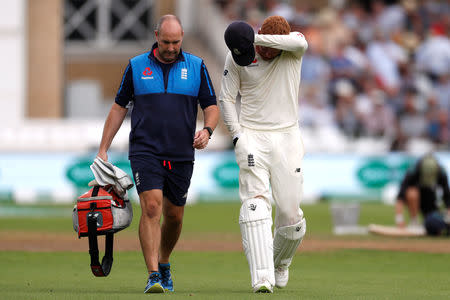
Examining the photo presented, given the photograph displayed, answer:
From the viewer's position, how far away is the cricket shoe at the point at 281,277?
9.70m

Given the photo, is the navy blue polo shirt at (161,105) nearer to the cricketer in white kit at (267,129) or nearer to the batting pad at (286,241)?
the cricketer in white kit at (267,129)

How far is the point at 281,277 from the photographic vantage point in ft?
31.9

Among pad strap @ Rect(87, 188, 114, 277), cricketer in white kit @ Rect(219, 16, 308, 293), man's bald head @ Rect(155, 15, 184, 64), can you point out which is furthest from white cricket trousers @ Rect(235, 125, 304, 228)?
pad strap @ Rect(87, 188, 114, 277)

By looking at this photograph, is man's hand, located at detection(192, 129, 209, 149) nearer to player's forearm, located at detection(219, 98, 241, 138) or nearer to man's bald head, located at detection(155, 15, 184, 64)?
player's forearm, located at detection(219, 98, 241, 138)

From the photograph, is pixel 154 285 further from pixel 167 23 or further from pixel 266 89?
pixel 167 23

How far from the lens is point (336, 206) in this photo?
17.8 meters

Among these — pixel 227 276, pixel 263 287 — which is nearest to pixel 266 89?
pixel 263 287

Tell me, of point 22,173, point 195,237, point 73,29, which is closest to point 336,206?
point 195,237

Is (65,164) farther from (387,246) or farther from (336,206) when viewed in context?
(387,246)

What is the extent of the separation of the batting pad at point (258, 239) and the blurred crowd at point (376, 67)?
1734 centimetres

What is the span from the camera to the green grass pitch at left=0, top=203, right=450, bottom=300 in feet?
29.5

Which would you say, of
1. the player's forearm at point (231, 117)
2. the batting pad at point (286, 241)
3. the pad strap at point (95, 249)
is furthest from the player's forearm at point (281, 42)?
the pad strap at point (95, 249)

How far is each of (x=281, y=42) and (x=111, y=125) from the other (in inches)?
65.9

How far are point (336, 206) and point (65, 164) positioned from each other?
34.1 feet
